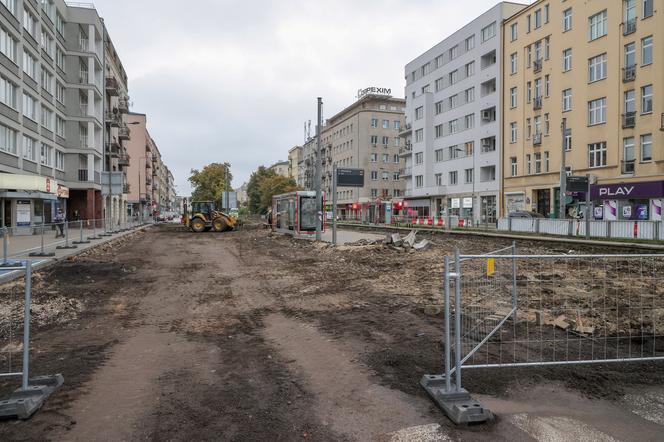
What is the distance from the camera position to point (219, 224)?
124 ft

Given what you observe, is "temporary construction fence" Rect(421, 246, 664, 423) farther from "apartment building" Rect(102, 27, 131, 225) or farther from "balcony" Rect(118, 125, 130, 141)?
"balcony" Rect(118, 125, 130, 141)

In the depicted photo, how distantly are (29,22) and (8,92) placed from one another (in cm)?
668

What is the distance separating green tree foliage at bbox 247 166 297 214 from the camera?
8950 centimetres

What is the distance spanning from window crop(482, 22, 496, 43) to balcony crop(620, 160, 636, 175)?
69.9ft

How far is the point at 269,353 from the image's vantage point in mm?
5691

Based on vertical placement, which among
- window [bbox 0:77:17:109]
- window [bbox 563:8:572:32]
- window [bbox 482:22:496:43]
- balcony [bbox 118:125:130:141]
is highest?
window [bbox 482:22:496:43]

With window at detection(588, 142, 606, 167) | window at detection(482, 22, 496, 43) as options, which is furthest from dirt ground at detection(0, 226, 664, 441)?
window at detection(482, 22, 496, 43)

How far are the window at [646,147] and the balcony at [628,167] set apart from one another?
0.69 metres

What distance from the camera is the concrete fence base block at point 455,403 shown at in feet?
12.4

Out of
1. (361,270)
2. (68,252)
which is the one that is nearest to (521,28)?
(361,270)

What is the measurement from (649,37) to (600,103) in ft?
17.4

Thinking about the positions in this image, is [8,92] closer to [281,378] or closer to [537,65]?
[281,378]

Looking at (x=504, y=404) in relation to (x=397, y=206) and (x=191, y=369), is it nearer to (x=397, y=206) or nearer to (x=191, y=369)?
(x=191, y=369)

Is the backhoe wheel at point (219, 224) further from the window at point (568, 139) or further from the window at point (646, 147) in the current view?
the window at point (646, 147)
